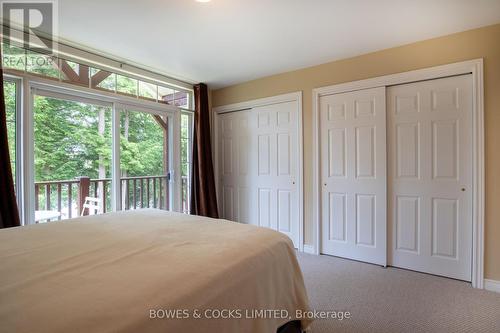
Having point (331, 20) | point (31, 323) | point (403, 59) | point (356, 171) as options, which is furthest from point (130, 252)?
point (403, 59)

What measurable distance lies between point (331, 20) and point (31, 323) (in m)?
2.59

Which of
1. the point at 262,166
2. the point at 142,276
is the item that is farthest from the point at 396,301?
the point at 262,166

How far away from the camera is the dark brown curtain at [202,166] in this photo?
383cm

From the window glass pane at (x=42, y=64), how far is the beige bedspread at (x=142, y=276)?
164 centimetres

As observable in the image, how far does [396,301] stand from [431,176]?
4.26 ft

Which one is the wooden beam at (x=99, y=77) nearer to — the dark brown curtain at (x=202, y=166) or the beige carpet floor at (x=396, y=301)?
the dark brown curtain at (x=202, y=166)

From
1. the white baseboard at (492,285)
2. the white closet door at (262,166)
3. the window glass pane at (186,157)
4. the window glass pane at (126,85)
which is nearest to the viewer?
the white baseboard at (492,285)

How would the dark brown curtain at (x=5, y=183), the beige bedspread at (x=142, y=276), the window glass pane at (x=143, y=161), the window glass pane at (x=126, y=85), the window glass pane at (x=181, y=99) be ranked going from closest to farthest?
the beige bedspread at (x=142, y=276)
the dark brown curtain at (x=5, y=183)
the window glass pane at (x=126, y=85)
the window glass pane at (x=143, y=161)
the window glass pane at (x=181, y=99)

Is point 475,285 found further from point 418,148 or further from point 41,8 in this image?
point 41,8

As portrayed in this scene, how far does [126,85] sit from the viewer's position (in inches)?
124

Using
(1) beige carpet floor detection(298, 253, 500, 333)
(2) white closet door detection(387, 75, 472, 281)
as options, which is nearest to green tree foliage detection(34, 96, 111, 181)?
(1) beige carpet floor detection(298, 253, 500, 333)

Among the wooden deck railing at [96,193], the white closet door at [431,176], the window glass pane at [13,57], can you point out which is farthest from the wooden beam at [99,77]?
the white closet door at [431,176]

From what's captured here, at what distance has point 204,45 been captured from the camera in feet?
8.63

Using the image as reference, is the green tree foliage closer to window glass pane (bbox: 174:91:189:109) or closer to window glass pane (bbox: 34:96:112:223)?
window glass pane (bbox: 34:96:112:223)
